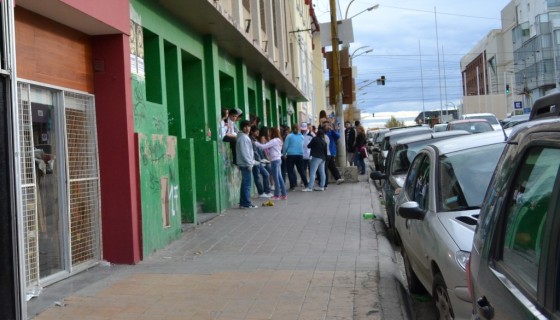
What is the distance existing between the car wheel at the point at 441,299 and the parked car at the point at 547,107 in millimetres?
1793

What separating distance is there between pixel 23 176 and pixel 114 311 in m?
1.63

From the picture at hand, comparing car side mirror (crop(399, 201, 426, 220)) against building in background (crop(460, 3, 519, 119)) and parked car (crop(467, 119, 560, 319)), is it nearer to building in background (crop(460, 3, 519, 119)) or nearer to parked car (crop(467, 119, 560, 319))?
parked car (crop(467, 119, 560, 319))

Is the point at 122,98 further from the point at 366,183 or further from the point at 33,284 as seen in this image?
the point at 366,183

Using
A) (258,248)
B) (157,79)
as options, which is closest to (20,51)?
(157,79)

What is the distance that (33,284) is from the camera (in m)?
6.20

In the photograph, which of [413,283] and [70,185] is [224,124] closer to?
[70,185]

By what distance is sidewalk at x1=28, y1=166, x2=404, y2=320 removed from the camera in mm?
5641

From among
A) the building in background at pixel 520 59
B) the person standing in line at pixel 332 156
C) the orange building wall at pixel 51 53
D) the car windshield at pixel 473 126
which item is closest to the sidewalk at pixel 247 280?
the orange building wall at pixel 51 53

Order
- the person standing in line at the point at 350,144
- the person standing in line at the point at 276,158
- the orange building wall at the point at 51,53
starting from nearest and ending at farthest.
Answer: the orange building wall at the point at 51,53 → the person standing in line at the point at 276,158 → the person standing in line at the point at 350,144

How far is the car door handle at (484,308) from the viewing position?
8.77 ft

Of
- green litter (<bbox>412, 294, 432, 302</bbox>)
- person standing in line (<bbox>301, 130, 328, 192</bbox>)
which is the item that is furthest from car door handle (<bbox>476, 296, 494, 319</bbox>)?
person standing in line (<bbox>301, 130, 328, 192</bbox>)

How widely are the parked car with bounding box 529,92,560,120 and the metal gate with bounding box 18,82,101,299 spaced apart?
4.73 m

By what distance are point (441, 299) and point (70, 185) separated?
14.4 feet

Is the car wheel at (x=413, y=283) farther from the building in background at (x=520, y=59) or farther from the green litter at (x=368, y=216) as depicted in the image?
the building in background at (x=520, y=59)
